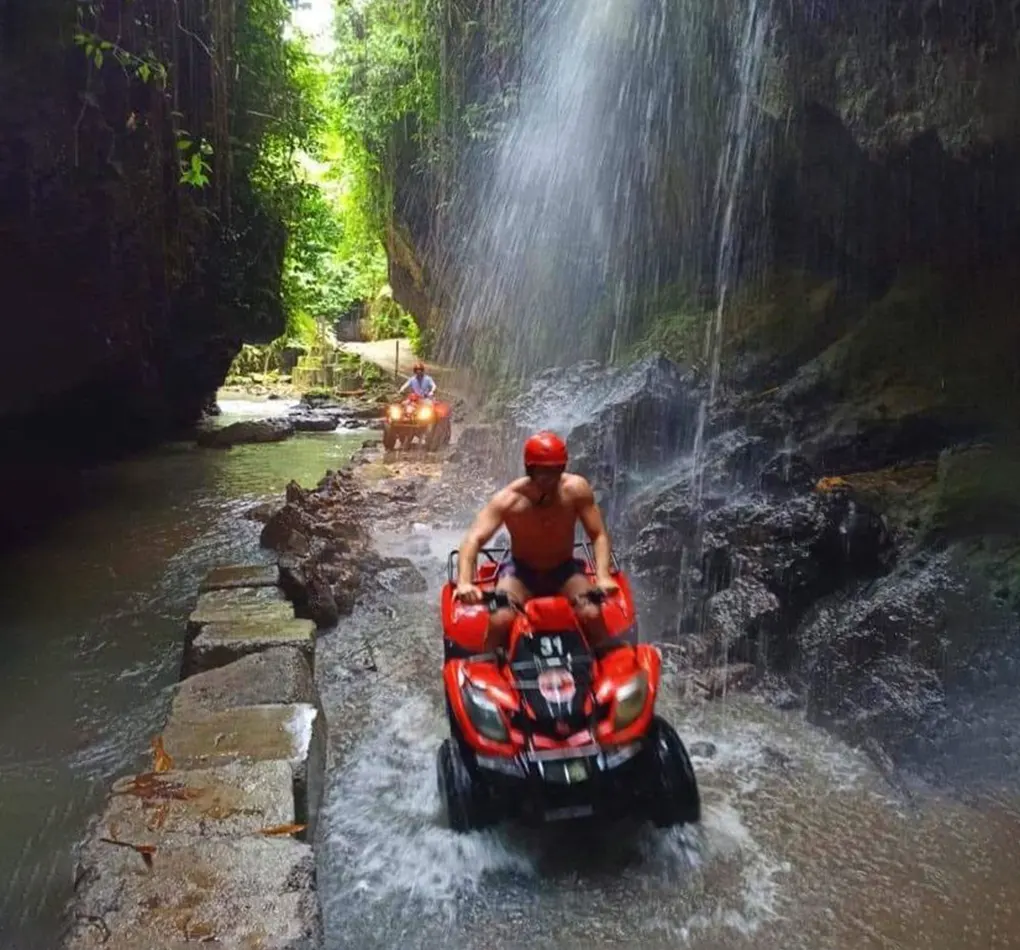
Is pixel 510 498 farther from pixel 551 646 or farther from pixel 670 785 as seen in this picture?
pixel 670 785

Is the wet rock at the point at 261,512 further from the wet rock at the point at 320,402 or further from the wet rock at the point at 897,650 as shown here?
the wet rock at the point at 320,402

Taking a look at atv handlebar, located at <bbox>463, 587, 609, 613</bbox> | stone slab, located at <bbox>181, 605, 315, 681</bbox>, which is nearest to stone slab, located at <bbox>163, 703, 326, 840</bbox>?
stone slab, located at <bbox>181, 605, 315, 681</bbox>

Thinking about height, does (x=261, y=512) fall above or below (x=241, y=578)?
below

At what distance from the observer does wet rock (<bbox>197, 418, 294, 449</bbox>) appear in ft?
57.6

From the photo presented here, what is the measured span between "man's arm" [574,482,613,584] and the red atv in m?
0.31

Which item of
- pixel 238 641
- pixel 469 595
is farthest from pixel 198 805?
pixel 238 641

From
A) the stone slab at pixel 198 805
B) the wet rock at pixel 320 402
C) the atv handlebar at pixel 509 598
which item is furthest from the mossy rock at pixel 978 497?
the wet rock at pixel 320 402

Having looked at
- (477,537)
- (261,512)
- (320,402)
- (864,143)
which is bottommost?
(320,402)

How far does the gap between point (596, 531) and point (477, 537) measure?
63cm

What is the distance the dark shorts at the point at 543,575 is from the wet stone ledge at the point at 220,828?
1.25 metres

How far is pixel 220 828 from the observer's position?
10.1 feet

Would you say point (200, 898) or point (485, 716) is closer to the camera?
point (200, 898)

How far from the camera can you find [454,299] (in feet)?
67.0

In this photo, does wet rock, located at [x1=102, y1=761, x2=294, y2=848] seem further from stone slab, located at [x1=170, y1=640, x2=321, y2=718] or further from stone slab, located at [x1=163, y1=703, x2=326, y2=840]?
stone slab, located at [x1=170, y1=640, x2=321, y2=718]
